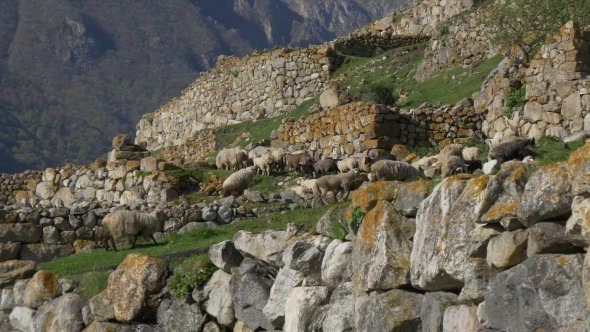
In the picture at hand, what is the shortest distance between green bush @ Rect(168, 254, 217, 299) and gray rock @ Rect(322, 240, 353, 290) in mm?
2770

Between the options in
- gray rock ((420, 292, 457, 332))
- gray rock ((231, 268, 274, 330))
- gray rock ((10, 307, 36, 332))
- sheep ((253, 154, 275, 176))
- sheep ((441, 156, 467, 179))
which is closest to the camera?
gray rock ((420, 292, 457, 332))

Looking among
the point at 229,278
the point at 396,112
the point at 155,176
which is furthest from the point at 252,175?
the point at 229,278

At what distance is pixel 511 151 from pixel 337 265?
6427 mm

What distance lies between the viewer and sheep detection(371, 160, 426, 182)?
58.6 feet

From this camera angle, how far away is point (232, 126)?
1515 inches

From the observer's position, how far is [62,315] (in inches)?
573

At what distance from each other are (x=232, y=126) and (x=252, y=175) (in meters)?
14.5

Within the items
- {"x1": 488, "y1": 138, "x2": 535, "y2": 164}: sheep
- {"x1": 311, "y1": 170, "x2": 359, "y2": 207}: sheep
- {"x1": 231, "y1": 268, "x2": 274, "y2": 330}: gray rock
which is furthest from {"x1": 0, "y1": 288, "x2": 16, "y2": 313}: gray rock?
{"x1": 488, "y1": 138, "x2": 535, "y2": 164}: sheep

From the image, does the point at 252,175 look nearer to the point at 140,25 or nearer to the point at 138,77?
the point at 138,77

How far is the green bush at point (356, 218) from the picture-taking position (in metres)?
10.3

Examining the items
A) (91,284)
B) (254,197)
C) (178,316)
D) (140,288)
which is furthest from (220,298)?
(254,197)

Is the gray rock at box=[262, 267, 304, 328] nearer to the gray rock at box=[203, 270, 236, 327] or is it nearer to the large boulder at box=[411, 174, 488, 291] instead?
the gray rock at box=[203, 270, 236, 327]

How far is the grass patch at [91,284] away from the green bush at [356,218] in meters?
5.74

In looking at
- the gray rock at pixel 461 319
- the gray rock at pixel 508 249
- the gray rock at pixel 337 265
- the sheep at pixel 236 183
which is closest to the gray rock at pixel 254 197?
the sheep at pixel 236 183
